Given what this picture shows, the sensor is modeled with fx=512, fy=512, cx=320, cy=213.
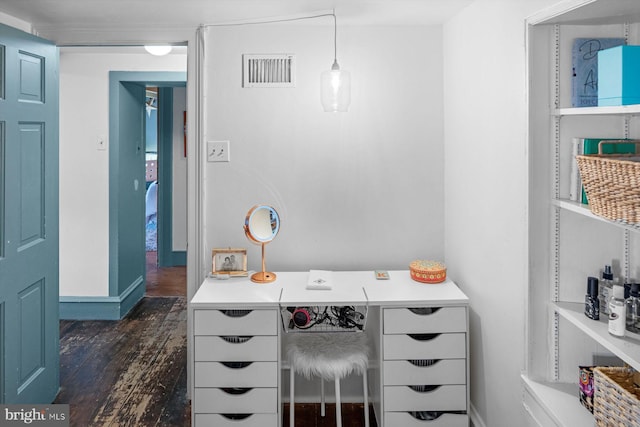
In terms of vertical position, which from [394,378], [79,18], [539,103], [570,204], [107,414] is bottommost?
[107,414]

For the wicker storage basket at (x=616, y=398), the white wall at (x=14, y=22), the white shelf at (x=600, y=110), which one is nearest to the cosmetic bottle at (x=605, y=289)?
the wicker storage basket at (x=616, y=398)

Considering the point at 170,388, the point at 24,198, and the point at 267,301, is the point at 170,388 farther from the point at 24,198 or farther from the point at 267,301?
the point at 24,198

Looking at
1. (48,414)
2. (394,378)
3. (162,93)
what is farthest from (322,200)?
(162,93)

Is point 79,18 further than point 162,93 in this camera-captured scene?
No

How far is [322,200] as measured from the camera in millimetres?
3025

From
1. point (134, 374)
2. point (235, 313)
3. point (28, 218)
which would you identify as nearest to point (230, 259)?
point (235, 313)

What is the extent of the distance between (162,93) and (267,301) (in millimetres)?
4950

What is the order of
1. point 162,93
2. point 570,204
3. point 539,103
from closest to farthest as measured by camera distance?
point 570,204, point 539,103, point 162,93

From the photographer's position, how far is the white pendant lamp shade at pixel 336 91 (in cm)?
270

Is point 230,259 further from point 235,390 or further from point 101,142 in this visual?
point 101,142

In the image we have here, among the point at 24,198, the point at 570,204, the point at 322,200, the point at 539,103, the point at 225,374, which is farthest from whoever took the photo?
the point at 322,200

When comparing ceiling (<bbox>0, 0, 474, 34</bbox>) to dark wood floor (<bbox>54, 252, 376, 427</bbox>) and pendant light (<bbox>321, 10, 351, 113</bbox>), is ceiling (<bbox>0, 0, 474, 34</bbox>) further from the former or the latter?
dark wood floor (<bbox>54, 252, 376, 427</bbox>)

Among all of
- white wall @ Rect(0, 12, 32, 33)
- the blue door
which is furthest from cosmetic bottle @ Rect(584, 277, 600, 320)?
white wall @ Rect(0, 12, 32, 33)

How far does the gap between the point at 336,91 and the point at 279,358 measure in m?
1.39
